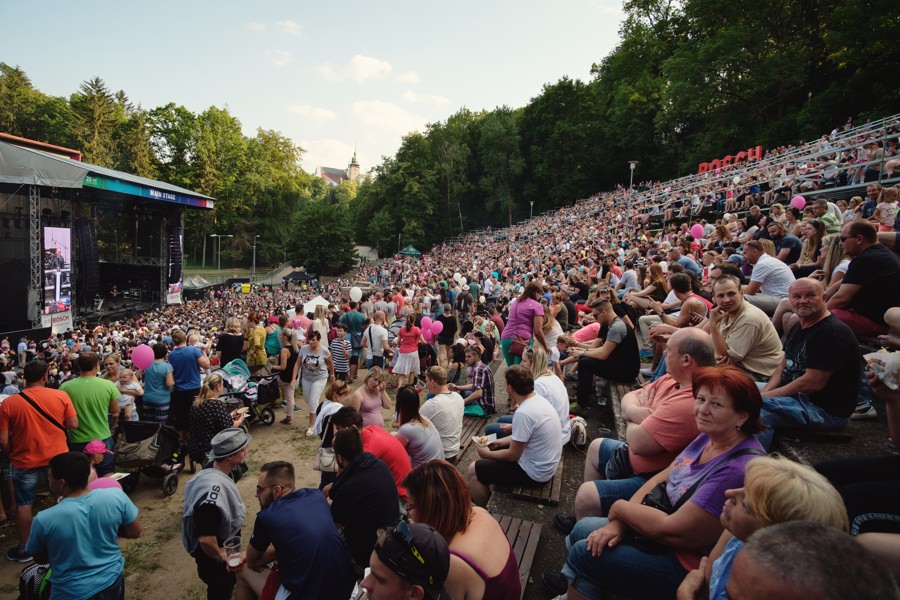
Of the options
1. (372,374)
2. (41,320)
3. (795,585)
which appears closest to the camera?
(795,585)

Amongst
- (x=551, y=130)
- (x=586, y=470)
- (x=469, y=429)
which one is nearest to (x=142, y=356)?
(x=469, y=429)

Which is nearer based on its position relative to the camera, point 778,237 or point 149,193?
point 778,237

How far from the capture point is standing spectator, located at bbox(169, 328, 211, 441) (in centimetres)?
567

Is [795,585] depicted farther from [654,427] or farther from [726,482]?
[654,427]

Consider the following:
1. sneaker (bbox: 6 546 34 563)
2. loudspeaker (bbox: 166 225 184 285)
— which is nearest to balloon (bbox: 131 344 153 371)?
sneaker (bbox: 6 546 34 563)

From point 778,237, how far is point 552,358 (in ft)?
15.1

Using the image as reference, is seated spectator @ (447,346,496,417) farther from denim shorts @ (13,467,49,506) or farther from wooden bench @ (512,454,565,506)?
denim shorts @ (13,467,49,506)

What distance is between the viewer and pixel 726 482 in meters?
1.87

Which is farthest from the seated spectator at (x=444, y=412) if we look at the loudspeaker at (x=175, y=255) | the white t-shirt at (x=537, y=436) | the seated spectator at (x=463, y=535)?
the loudspeaker at (x=175, y=255)

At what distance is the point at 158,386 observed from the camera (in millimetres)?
5602

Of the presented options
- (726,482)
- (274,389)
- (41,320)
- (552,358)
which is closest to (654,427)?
(726,482)

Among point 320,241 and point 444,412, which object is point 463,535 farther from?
point 320,241

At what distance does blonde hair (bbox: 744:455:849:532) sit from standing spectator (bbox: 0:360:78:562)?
5329 millimetres

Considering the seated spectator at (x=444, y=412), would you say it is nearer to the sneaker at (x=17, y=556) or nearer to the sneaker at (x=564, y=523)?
the sneaker at (x=564, y=523)
